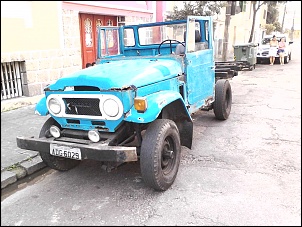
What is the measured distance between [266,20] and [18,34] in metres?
36.7

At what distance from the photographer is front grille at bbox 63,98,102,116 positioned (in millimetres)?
3441

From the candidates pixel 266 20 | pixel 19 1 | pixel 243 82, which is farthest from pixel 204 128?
pixel 266 20

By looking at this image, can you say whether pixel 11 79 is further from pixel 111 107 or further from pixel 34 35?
pixel 111 107

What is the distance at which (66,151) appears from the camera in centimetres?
339

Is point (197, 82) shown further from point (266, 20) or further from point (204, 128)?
point (266, 20)

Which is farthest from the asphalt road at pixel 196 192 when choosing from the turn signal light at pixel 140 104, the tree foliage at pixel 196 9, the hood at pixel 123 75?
the tree foliage at pixel 196 9

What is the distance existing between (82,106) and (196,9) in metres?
10.2

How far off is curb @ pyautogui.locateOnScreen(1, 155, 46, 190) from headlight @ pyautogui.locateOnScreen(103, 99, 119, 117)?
1.60 m

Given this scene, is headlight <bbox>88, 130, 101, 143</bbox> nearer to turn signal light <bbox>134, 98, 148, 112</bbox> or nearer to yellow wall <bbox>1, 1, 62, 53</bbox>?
turn signal light <bbox>134, 98, 148, 112</bbox>

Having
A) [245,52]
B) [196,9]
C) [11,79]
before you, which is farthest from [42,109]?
[245,52]

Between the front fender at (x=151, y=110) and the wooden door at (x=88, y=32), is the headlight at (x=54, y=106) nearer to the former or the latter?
the front fender at (x=151, y=110)

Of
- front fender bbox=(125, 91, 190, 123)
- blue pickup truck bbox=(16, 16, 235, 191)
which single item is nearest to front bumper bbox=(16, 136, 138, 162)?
blue pickup truck bbox=(16, 16, 235, 191)

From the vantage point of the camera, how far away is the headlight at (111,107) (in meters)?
3.30

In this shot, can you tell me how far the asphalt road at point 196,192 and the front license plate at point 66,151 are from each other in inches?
20.2
